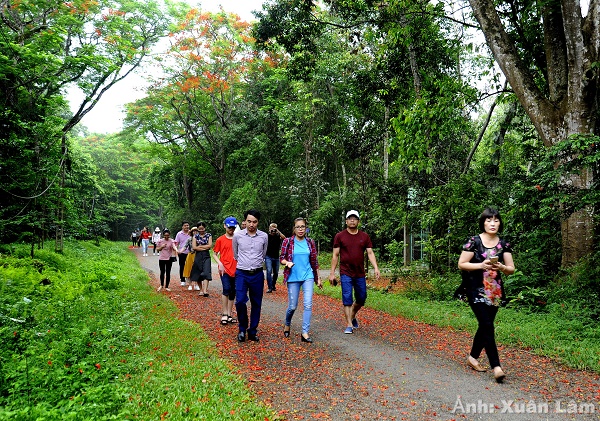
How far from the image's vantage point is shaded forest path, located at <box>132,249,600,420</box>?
12.8 ft

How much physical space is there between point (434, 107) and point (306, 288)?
6.31 meters

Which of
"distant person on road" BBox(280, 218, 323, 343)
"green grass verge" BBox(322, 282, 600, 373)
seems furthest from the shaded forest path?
"distant person on road" BBox(280, 218, 323, 343)

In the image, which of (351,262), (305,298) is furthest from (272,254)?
(305,298)

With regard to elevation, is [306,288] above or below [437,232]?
below

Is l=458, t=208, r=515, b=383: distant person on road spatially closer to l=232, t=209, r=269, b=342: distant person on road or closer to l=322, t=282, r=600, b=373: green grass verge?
l=322, t=282, r=600, b=373: green grass verge

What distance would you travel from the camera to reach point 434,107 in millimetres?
10266

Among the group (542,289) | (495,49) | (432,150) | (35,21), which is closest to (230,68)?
(35,21)

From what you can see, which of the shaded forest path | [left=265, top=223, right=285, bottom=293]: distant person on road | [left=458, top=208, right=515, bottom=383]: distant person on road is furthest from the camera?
[left=265, top=223, right=285, bottom=293]: distant person on road

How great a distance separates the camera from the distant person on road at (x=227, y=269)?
24.7 feet

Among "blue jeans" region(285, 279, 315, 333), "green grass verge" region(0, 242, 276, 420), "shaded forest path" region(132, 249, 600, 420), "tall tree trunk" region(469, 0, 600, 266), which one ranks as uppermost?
"tall tree trunk" region(469, 0, 600, 266)

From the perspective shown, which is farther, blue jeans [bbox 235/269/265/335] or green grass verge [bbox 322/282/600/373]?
blue jeans [bbox 235/269/265/335]

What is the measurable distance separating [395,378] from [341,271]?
242cm

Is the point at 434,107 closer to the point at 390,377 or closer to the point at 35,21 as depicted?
the point at 390,377

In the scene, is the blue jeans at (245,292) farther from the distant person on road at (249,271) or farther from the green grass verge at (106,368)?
the green grass verge at (106,368)
